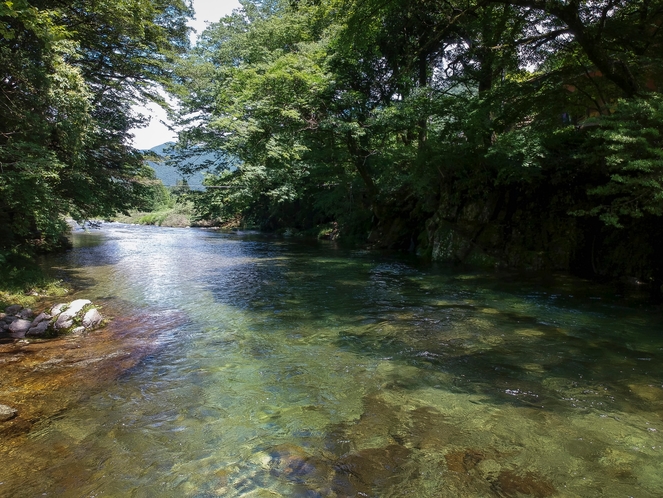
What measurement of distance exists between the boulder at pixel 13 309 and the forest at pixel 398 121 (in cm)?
207

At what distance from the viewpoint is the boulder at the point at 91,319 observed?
24.3ft

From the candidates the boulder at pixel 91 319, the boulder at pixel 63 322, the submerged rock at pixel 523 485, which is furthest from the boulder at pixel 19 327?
the submerged rock at pixel 523 485

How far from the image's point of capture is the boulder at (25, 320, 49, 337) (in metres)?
7.06

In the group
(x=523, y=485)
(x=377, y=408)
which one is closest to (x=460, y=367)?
(x=377, y=408)

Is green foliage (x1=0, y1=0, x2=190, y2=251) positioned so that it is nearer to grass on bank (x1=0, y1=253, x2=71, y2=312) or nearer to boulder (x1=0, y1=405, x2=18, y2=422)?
grass on bank (x1=0, y1=253, x2=71, y2=312)

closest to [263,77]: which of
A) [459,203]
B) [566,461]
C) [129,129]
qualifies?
[129,129]

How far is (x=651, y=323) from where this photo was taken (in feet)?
24.0

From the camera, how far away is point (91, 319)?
7527 millimetres

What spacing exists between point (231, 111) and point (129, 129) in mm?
5001

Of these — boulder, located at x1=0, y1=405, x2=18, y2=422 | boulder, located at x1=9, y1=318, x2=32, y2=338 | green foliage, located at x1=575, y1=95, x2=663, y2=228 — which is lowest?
boulder, located at x1=9, y1=318, x2=32, y2=338

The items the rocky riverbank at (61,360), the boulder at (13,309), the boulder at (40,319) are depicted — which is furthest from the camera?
the boulder at (13,309)

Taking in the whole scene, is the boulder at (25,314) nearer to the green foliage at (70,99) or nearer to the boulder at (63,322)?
the boulder at (63,322)

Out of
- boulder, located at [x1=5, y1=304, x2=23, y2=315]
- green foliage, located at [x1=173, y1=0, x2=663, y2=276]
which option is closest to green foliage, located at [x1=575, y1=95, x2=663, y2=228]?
green foliage, located at [x1=173, y1=0, x2=663, y2=276]

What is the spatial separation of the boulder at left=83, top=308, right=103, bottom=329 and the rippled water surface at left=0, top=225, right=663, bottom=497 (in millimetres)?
921
